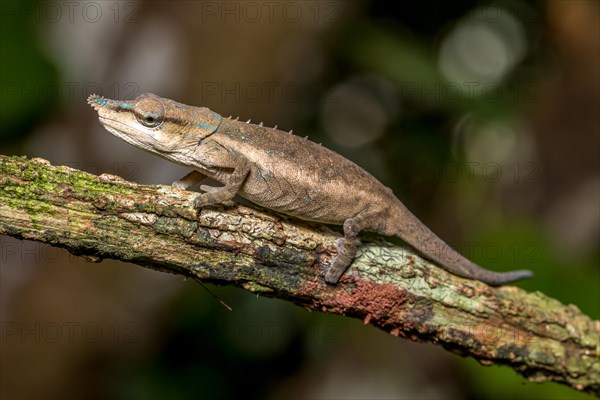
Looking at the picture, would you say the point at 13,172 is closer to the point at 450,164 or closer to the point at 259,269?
the point at 259,269

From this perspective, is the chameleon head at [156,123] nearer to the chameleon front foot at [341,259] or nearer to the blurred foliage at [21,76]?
the chameleon front foot at [341,259]

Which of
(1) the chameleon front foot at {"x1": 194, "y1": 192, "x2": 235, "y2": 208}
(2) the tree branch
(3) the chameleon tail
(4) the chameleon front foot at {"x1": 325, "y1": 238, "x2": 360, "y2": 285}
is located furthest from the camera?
(3) the chameleon tail

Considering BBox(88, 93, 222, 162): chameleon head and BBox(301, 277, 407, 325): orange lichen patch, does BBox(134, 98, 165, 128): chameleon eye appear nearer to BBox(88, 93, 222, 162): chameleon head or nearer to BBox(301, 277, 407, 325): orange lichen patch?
BBox(88, 93, 222, 162): chameleon head

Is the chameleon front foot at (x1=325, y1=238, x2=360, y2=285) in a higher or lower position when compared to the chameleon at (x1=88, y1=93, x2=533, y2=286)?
lower

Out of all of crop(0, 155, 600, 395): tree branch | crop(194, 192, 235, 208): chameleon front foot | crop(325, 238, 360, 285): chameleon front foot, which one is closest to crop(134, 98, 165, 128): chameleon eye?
crop(0, 155, 600, 395): tree branch

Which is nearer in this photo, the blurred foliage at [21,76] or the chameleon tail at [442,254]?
the chameleon tail at [442,254]

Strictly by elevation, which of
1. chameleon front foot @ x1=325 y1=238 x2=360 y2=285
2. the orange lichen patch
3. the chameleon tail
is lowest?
the orange lichen patch

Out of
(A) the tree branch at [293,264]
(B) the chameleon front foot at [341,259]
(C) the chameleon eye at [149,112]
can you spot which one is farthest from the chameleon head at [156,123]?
(B) the chameleon front foot at [341,259]
